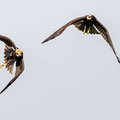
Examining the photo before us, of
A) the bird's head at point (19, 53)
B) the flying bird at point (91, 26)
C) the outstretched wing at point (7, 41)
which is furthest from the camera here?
the flying bird at point (91, 26)

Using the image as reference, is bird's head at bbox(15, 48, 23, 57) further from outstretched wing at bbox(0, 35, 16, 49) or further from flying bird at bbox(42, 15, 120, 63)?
flying bird at bbox(42, 15, 120, 63)

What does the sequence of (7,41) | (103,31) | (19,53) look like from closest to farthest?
(19,53) → (7,41) → (103,31)

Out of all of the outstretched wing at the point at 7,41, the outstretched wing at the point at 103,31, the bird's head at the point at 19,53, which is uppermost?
the outstretched wing at the point at 7,41

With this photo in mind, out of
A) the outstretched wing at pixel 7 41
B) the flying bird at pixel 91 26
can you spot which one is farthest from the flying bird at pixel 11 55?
the flying bird at pixel 91 26

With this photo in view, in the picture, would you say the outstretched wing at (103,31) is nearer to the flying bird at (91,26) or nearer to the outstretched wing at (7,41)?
the flying bird at (91,26)

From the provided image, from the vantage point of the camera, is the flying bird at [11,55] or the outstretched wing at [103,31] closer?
the flying bird at [11,55]

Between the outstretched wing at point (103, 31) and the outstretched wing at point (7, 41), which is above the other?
the outstretched wing at point (7, 41)

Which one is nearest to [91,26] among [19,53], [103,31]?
[103,31]

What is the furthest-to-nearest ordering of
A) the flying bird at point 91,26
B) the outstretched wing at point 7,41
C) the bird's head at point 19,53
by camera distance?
the flying bird at point 91,26, the outstretched wing at point 7,41, the bird's head at point 19,53

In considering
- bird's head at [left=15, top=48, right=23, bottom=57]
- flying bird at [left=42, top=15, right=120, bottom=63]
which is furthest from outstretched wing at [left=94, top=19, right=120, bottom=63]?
bird's head at [left=15, top=48, right=23, bottom=57]

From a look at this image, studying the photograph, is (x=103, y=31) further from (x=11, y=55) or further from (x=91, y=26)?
(x=11, y=55)

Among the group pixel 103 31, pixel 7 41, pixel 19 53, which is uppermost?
pixel 7 41
